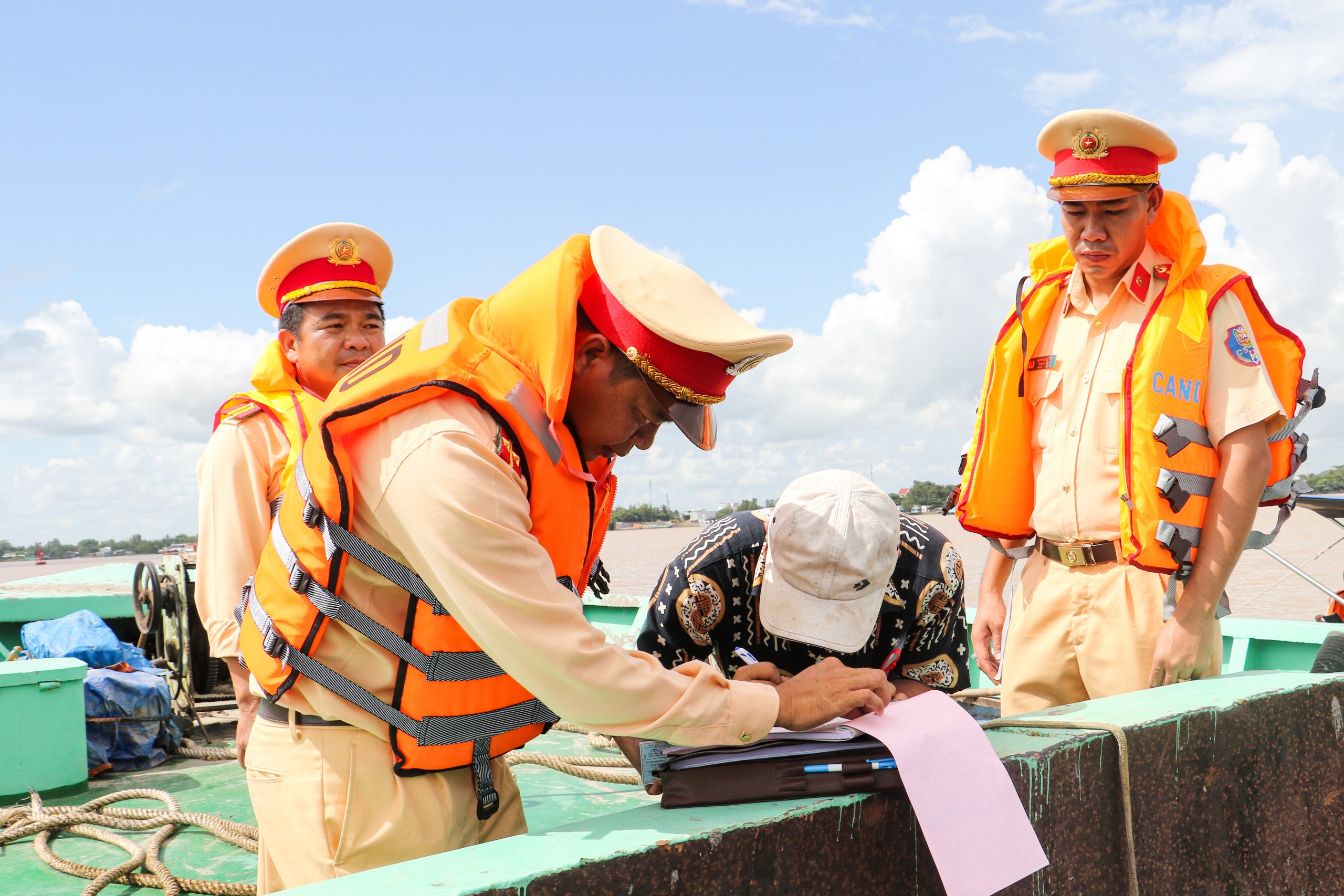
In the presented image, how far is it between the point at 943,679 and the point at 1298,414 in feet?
3.89


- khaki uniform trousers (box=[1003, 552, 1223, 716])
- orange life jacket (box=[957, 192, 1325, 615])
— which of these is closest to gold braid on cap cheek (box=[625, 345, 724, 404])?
orange life jacket (box=[957, 192, 1325, 615])

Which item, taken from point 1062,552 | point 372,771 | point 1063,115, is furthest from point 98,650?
point 1063,115

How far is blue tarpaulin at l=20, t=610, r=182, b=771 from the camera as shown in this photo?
4.62 metres

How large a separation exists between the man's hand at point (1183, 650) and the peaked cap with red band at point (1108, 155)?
1.10 meters

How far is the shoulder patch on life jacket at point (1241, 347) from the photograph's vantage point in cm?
243

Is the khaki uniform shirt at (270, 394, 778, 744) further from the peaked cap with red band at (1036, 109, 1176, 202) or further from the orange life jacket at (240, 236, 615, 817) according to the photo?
the peaked cap with red band at (1036, 109, 1176, 202)

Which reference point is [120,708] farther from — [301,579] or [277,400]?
[301,579]

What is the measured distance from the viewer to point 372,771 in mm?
1510

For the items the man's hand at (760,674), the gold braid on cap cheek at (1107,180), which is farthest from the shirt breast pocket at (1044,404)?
the man's hand at (760,674)

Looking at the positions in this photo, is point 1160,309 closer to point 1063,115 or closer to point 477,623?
point 1063,115

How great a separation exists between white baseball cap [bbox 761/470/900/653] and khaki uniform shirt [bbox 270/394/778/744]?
0.56 m

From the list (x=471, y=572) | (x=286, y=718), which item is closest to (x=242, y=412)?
(x=286, y=718)

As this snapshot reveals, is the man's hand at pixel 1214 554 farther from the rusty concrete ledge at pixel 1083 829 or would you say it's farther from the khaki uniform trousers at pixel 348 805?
the khaki uniform trousers at pixel 348 805

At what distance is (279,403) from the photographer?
2.62 metres
